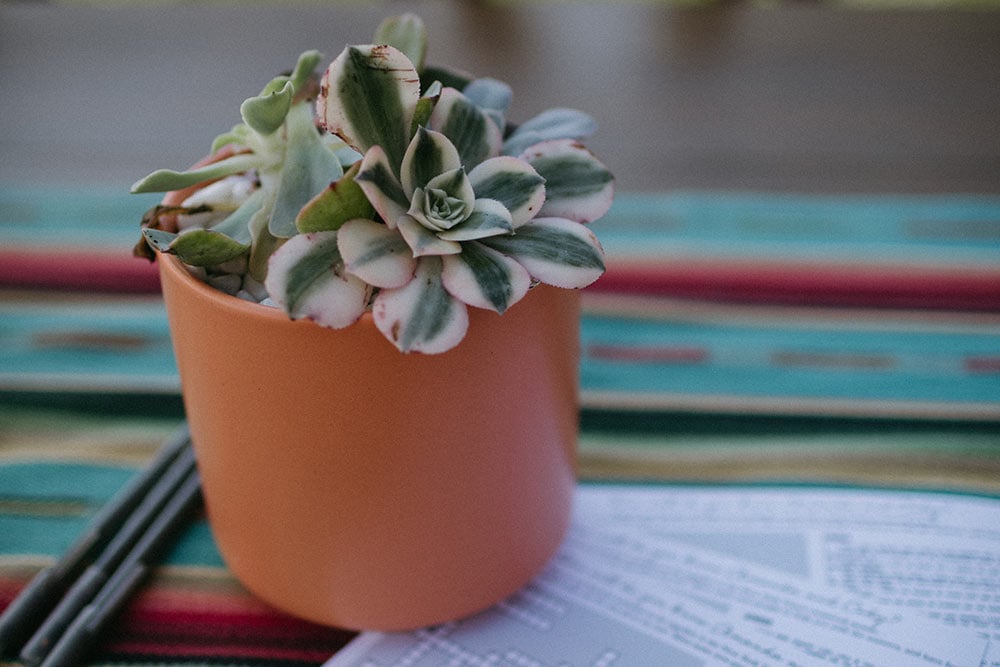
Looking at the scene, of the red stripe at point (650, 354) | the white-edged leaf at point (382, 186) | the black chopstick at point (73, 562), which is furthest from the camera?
the red stripe at point (650, 354)

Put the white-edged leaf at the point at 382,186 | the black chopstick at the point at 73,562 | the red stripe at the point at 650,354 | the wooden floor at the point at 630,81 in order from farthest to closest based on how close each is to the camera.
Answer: the wooden floor at the point at 630,81 < the red stripe at the point at 650,354 < the black chopstick at the point at 73,562 < the white-edged leaf at the point at 382,186

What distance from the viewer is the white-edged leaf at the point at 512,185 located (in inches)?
14.4

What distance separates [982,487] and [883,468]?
47mm

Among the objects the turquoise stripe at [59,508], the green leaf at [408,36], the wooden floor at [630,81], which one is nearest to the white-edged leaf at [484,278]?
the green leaf at [408,36]

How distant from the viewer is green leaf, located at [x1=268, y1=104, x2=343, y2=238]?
0.38 m

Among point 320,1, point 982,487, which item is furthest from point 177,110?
point 982,487

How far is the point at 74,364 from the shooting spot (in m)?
0.63

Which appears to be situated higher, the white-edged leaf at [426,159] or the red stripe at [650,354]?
the white-edged leaf at [426,159]

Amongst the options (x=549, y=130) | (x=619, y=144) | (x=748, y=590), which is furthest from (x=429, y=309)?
(x=619, y=144)

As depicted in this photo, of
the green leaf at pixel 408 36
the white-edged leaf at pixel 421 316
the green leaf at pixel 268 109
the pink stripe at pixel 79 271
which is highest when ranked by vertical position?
the green leaf at pixel 408 36

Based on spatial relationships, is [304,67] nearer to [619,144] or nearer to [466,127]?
[466,127]

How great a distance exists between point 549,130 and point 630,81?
544 mm

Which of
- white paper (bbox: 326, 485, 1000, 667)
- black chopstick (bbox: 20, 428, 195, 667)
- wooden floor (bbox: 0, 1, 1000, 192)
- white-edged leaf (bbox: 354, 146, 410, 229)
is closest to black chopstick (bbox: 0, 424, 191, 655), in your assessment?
black chopstick (bbox: 20, 428, 195, 667)

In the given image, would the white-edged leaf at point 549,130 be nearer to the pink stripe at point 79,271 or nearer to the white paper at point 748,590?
the white paper at point 748,590
